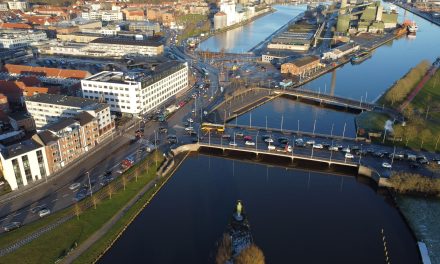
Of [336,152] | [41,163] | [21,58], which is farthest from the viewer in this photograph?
[21,58]

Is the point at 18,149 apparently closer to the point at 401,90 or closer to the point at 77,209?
the point at 77,209

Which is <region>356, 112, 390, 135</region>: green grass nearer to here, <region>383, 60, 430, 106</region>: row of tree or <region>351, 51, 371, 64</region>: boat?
<region>383, 60, 430, 106</region>: row of tree

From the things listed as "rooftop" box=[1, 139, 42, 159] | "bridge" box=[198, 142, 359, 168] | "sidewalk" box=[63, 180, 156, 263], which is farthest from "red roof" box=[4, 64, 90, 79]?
"sidewalk" box=[63, 180, 156, 263]

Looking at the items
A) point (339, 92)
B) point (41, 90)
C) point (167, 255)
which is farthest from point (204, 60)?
point (167, 255)

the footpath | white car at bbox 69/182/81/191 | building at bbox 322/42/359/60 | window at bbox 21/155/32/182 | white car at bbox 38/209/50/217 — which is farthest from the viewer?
building at bbox 322/42/359/60

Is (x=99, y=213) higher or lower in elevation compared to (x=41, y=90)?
lower

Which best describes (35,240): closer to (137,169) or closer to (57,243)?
(57,243)

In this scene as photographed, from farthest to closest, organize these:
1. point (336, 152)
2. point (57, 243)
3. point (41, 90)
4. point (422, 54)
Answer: point (422, 54), point (41, 90), point (336, 152), point (57, 243)
